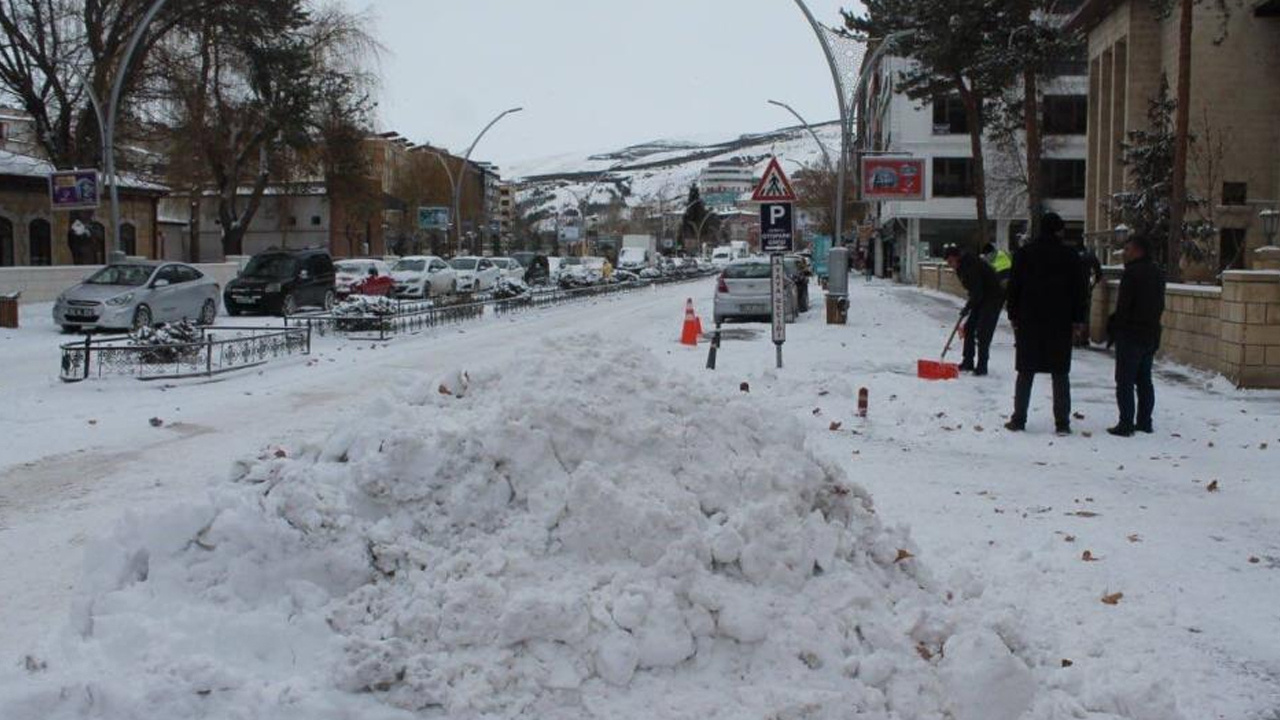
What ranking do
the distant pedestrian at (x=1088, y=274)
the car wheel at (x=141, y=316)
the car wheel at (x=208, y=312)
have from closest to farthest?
the distant pedestrian at (x=1088, y=274)
the car wheel at (x=141, y=316)
the car wheel at (x=208, y=312)

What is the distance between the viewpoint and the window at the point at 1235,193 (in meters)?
34.3

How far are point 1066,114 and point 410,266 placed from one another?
42.0 metres

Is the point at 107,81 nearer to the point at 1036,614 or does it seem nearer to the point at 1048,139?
the point at 1036,614

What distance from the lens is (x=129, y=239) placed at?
48.0 m

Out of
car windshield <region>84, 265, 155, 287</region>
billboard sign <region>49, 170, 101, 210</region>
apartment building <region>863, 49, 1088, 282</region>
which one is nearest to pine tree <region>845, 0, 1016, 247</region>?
car windshield <region>84, 265, 155, 287</region>

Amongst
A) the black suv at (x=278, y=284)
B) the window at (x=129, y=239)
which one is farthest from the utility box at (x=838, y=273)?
the window at (x=129, y=239)

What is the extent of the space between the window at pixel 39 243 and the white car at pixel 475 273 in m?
15.4

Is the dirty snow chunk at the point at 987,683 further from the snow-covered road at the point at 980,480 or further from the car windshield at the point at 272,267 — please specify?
the car windshield at the point at 272,267

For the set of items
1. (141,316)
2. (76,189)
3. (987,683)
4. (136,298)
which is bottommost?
(987,683)

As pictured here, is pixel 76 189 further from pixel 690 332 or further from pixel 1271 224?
pixel 1271 224

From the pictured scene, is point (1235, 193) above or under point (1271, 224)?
above

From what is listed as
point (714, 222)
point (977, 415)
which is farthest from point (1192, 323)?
point (714, 222)

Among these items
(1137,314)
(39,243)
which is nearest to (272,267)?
(39,243)

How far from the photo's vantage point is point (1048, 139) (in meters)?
61.8
